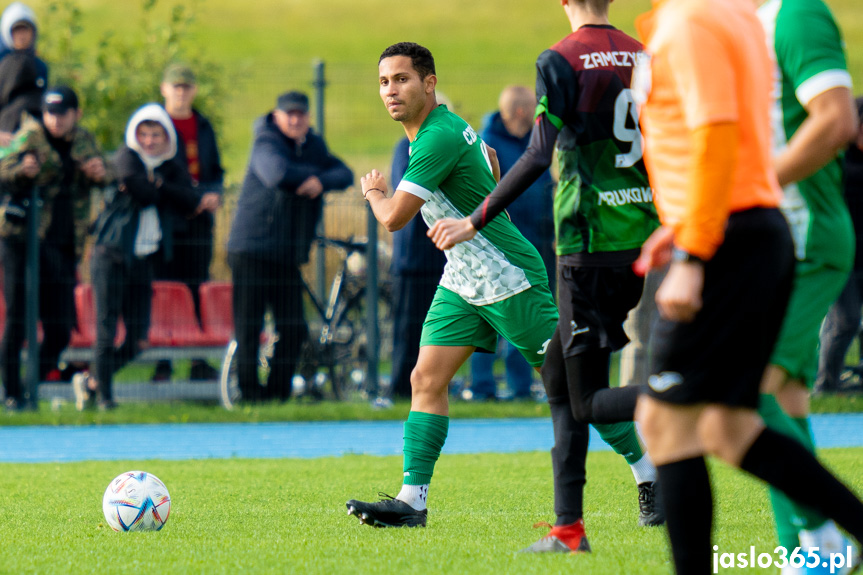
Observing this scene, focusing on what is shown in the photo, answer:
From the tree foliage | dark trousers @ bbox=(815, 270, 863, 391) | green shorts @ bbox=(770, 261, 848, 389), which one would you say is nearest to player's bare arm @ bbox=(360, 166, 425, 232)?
green shorts @ bbox=(770, 261, 848, 389)

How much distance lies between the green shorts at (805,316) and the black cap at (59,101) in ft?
28.4

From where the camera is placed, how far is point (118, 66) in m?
19.4

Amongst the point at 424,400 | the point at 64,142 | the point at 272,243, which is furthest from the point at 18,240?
the point at 424,400

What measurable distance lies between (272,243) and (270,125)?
112cm

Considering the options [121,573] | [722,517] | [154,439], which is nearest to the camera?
[121,573]

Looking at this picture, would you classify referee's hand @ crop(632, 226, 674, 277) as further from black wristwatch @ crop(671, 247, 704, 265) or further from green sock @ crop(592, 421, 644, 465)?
green sock @ crop(592, 421, 644, 465)

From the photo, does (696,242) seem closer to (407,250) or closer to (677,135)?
(677,135)

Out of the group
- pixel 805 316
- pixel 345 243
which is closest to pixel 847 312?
pixel 345 243

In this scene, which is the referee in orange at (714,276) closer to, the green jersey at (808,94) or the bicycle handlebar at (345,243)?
the green jersey at (808,94)

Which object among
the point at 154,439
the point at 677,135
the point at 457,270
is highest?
the point at 677,135

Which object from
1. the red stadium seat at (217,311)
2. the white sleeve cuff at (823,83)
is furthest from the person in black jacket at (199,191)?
the white sleeve cuff at (823,83)

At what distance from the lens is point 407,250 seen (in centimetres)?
1185

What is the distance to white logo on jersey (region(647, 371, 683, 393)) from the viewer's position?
353 cm

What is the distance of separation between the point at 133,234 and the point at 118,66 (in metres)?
8.56
